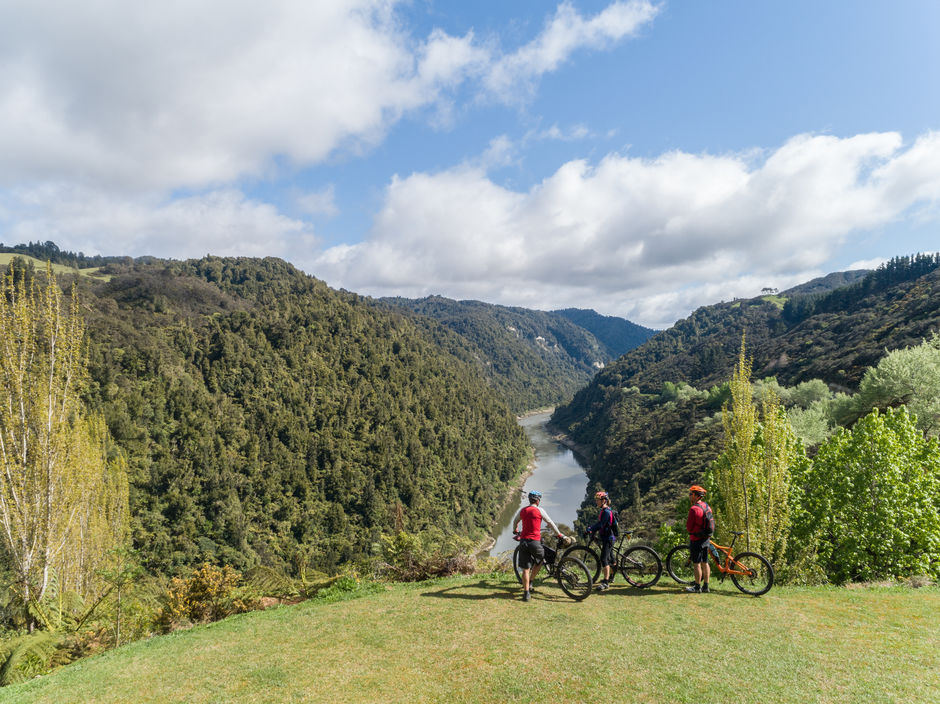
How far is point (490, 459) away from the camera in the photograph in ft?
388

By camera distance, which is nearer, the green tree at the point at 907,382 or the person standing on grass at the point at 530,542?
the person standing on grass at the point at 530,542

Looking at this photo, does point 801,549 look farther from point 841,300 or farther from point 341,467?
point 841,300

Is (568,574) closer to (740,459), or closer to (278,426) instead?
(740,459)

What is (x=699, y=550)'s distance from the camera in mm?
9500

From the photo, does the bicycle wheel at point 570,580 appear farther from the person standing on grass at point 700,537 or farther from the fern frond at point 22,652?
the fern frond at point 22,652

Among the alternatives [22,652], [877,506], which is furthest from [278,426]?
[877,506]

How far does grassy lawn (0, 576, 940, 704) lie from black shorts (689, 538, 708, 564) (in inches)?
30.5

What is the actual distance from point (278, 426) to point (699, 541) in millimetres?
101214

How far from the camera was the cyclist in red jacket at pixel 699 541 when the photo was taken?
9.44 m

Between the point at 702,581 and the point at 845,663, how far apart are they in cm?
340

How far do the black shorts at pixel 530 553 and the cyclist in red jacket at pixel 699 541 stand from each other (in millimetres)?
3265

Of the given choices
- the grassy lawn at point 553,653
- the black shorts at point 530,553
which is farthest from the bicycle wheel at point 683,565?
the black shorts at point 530,553

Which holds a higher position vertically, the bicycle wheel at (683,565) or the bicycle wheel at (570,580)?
the bicycle wheel at (570,580)

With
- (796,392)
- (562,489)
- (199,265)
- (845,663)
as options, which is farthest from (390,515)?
(199,265)
